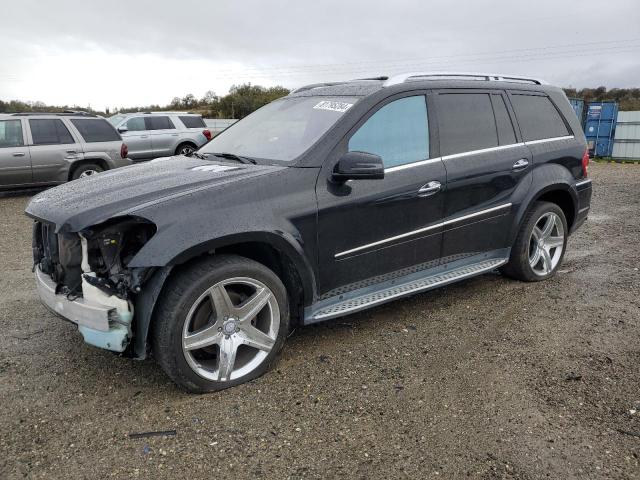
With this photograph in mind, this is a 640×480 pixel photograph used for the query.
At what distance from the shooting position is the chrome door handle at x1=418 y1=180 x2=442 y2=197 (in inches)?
147

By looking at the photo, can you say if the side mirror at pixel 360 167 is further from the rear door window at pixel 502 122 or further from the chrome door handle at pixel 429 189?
the rear door window at pixel 502 122

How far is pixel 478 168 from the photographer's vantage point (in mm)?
4121

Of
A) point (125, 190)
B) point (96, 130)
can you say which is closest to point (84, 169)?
point (96, 130)

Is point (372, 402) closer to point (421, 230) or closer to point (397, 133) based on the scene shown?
point (421, 230)

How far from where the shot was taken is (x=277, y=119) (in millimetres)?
4117

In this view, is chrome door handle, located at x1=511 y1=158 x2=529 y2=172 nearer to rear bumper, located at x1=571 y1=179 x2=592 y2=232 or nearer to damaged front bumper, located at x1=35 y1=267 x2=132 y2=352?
rear bumper, located at x1=571 y1=179 x2=592 y2=232

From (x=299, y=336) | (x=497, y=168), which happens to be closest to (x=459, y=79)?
(x=497, y=168)

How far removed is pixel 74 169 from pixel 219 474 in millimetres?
9457

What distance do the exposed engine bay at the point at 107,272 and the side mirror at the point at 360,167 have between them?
1.20 metres

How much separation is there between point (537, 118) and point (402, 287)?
220cm

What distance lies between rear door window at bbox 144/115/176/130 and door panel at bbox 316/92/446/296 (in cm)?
1240

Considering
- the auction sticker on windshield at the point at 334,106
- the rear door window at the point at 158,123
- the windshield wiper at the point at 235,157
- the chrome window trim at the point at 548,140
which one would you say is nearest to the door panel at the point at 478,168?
the chrome window trim at the point at 548,140

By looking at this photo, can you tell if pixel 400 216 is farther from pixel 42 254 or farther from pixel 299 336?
pixel 42 254

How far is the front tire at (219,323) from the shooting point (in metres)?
2.83
